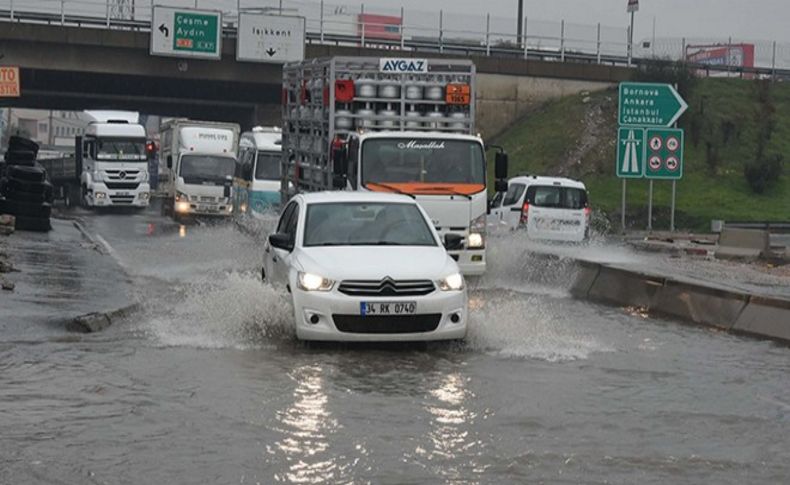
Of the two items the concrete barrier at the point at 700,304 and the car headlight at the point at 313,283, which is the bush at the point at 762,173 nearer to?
the concrete barrier at the point at 700,304

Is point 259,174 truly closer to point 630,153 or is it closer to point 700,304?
point 630,153

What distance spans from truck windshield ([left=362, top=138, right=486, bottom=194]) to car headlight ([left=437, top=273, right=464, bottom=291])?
771 cm

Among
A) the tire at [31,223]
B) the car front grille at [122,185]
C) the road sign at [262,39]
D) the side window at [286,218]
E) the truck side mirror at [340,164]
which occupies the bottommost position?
the tire at [31,223]

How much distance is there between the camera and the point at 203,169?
155 feet

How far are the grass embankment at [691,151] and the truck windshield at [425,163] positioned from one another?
2704 cm

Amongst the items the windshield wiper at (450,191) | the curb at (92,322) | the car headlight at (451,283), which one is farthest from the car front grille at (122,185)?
the car headlight at (451,283)

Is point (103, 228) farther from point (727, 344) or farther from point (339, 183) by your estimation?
point (727, 344)

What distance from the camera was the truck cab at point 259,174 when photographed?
38000mm

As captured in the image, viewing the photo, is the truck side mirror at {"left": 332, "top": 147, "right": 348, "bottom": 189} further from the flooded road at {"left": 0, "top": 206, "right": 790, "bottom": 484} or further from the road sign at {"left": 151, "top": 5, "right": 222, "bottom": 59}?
the road sign at {"left": 151, "top": 5, "right": 222, "bottom": 59}

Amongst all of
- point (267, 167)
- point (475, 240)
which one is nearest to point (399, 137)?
point (475, 240)

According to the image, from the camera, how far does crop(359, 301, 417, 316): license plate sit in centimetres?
1307

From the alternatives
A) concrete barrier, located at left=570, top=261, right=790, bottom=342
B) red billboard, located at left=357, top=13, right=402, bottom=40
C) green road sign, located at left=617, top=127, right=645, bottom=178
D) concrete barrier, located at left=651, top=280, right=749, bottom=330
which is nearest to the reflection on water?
concrete barrier, located at left=570, top=261, right=790, bottom=342

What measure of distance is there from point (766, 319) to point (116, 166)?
39.6 m

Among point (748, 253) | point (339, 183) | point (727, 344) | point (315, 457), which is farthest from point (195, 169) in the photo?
point (315, 457)
